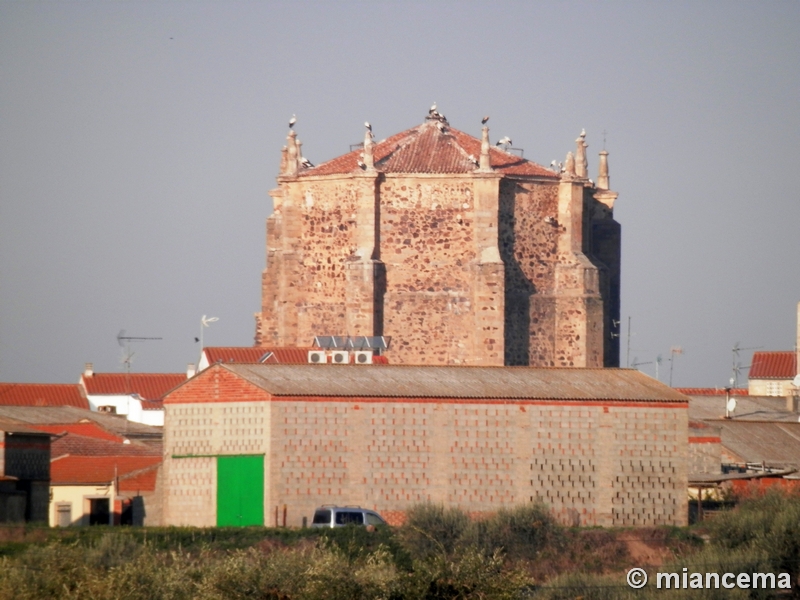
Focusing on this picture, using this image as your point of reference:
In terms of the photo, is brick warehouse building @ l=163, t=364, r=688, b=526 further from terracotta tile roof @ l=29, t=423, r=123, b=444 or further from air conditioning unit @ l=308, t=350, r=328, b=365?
air conditioning unit @ l=308, t=350, r=328, b=365

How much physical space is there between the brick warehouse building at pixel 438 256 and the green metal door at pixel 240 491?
1484 cm

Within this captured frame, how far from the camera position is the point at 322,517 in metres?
35.3

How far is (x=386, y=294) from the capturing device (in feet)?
174

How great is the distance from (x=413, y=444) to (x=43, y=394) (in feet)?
94.8

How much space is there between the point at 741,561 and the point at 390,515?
7.06m

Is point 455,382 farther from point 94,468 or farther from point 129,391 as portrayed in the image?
point 129,391

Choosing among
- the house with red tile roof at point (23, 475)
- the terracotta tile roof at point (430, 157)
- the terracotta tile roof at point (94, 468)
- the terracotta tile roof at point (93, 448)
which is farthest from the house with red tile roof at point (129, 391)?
the house with red tile roof at point (23, 475)

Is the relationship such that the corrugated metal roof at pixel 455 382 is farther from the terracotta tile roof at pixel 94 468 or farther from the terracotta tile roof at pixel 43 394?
the terracotta tile roof at pixel 43 394

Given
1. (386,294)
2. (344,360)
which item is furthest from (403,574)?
(386,294)

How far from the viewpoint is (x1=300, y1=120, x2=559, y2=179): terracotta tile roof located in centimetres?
5338

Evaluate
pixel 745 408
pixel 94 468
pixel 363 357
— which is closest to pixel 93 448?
pixel 94 468

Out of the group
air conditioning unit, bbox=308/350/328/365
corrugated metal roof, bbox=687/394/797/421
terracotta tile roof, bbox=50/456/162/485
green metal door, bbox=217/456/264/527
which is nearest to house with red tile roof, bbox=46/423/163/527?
terracotta tile roof, bbox=50/456/162/485

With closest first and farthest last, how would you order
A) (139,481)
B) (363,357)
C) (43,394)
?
(139,481), (363,357), (43,394)

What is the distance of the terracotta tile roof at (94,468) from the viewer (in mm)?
41531
